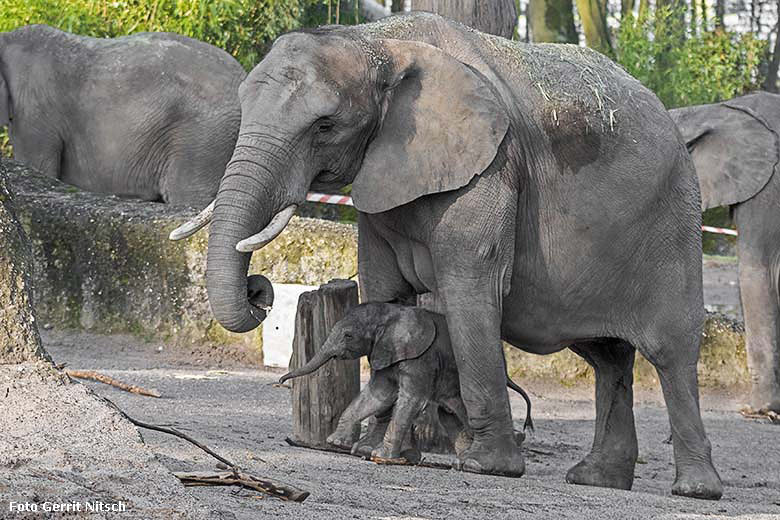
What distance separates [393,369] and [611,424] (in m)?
1.23

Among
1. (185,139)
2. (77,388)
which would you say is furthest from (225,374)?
(77,388)

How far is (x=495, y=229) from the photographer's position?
6.14 metres

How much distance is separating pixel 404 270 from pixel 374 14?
12.6m

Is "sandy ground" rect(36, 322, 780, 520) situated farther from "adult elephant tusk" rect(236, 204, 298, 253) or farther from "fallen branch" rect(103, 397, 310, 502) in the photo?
"adult elephant tusk" rect(236, 204, 298, 253)

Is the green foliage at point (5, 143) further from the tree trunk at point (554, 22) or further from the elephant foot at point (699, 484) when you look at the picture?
the tree trunk at point (554, 22)

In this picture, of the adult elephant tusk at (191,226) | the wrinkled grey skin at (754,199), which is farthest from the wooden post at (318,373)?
the wrinkled grey skin at (754,199)

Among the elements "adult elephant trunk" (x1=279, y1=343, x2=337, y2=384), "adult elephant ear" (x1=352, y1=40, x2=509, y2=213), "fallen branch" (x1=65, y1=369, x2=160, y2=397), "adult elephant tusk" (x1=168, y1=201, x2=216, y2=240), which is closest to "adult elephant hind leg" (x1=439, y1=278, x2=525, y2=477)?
"adult elephant ear" (x1=352, y1=40, x2=509, y2=213)

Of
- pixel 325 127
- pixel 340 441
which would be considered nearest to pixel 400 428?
pixel 340 441

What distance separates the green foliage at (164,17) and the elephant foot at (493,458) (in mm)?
8999

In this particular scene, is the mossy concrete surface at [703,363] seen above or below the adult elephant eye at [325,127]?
below

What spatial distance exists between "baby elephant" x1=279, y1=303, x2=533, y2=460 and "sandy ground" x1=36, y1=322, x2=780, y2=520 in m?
0.21

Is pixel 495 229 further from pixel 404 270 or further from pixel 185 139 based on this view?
pixel 185 139

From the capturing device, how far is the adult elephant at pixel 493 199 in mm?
5883

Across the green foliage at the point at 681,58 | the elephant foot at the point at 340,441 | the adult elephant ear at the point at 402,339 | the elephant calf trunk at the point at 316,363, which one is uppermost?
the green foliage at the point at 681,58
